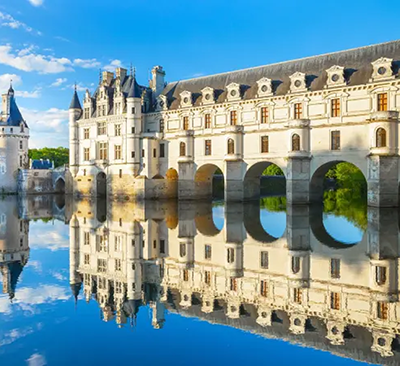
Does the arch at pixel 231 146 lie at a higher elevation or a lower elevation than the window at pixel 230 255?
higher

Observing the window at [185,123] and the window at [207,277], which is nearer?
the window at [207,277]

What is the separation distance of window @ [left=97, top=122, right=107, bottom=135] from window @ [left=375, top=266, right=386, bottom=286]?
37.4m

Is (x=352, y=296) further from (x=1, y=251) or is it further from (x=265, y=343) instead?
(x=1, y=251)

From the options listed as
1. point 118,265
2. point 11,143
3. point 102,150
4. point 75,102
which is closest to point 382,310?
point 118,265

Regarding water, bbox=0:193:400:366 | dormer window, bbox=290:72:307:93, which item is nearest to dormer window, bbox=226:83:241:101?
dormer window, bbox=290:72:307:93

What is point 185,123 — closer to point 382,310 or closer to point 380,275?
point 380,275

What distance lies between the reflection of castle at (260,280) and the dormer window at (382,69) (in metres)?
12.7

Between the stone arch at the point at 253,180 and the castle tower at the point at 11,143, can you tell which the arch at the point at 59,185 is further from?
the stone arch at the point at 253,180

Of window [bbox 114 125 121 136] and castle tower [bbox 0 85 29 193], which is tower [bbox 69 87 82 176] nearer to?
window [bbox 114 125 121 136]

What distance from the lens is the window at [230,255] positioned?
44.0 ft

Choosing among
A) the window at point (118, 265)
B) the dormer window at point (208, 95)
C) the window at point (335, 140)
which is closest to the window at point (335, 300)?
the window at point (118, 265)

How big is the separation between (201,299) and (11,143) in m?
52.3

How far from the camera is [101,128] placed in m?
45.1

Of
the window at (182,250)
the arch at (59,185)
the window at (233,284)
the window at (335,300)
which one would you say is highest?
the arch at (59,185)
